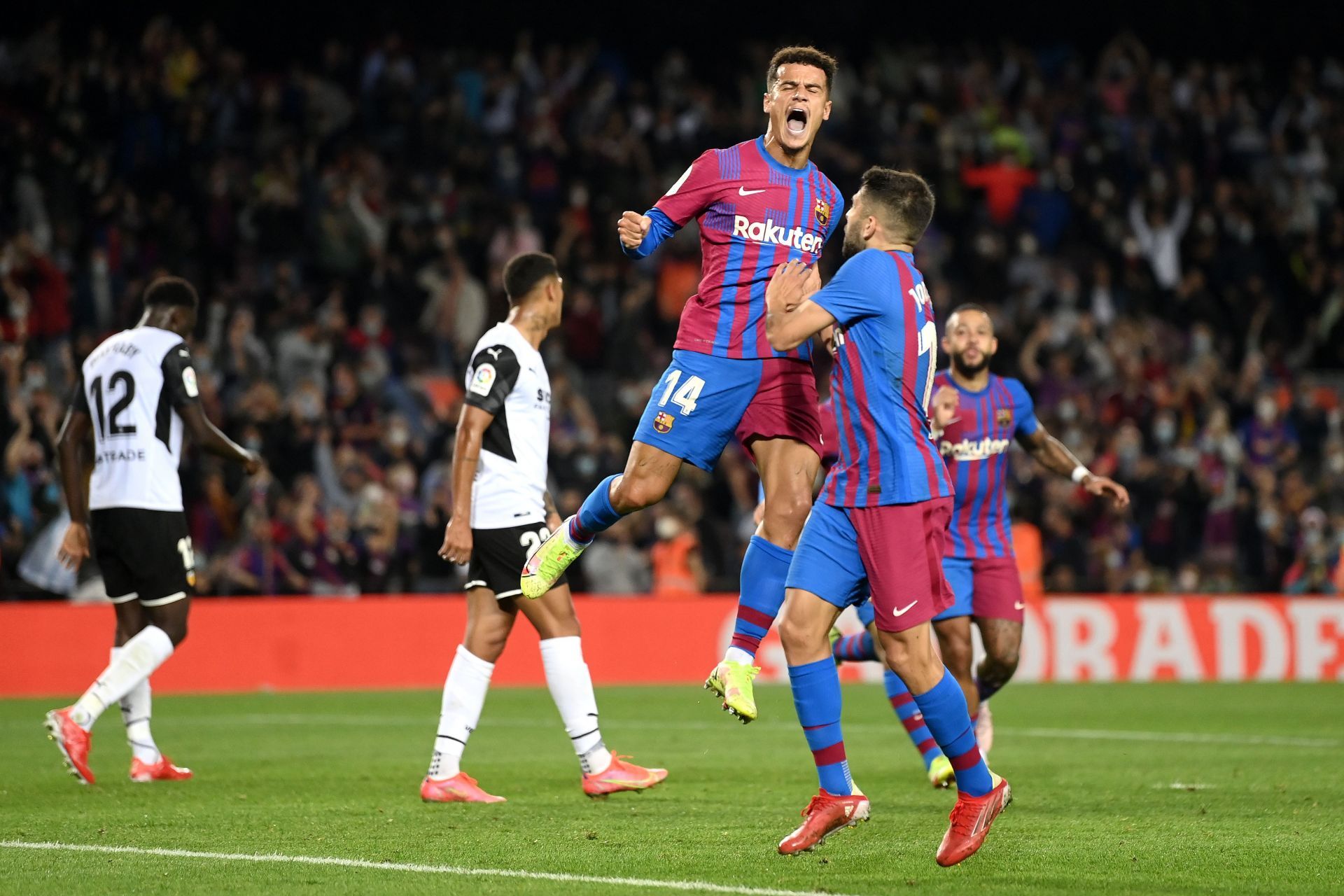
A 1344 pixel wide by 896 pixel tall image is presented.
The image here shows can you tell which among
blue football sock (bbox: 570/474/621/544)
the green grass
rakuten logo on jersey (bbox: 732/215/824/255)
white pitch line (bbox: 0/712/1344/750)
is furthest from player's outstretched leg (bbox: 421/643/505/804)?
white pitch line (bbox: 0/712/1344/750)

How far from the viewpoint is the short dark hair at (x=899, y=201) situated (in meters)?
6.28

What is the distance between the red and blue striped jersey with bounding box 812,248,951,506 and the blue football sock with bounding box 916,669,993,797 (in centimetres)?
70

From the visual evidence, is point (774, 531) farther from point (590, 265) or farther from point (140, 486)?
point (590, 265)

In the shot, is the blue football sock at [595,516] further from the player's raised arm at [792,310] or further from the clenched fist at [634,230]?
the player's raised arm at [792,310]

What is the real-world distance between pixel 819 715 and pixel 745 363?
1.46m

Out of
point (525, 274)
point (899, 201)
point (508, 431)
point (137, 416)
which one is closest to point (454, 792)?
point (508, 431)

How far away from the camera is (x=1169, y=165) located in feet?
78.8

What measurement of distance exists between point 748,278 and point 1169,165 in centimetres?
1870

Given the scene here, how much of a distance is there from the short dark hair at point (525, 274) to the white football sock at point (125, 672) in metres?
2.50

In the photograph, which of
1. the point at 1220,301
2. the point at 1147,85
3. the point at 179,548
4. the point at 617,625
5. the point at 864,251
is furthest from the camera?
the point at 1147,85

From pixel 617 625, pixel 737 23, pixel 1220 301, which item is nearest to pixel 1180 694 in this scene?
pixel 617 625

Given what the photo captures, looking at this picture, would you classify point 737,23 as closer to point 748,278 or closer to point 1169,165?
point 1169,165

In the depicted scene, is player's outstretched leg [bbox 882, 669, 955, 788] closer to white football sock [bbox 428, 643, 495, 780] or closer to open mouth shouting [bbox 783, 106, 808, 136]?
white football sock [bbox 428, 643, 495, 780]

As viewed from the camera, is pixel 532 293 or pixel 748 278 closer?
pixel 748 278
